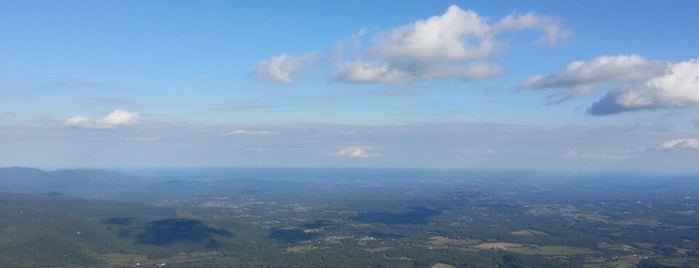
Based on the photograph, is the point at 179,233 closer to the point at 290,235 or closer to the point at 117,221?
the point at 117,221

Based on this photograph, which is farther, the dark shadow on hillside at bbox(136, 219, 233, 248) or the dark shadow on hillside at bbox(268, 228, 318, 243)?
the dark shadow on hillside at bbox(268, 228, 318, 243)

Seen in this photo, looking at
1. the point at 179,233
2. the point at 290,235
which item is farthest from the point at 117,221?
the point at 290,235

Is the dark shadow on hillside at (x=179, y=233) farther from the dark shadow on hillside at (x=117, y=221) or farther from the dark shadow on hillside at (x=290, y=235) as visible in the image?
the dark shadow on hillside at (x=290, y=235)

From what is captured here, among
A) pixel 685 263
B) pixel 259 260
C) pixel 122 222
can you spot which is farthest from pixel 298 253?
pixel 685 263

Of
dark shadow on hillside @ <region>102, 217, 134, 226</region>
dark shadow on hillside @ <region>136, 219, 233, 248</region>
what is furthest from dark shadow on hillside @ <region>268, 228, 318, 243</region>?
dark shadow on hillside @ <region>102, 217, 134, 226</region>

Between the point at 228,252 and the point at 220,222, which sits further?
the point at 220,222

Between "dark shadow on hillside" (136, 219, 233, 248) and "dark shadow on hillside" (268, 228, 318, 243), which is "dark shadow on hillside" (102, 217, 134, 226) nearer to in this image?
"dark shadow on hillside" (136, 219, 233, 248)

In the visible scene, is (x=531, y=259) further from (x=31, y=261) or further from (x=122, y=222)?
(x=122, y=222)
